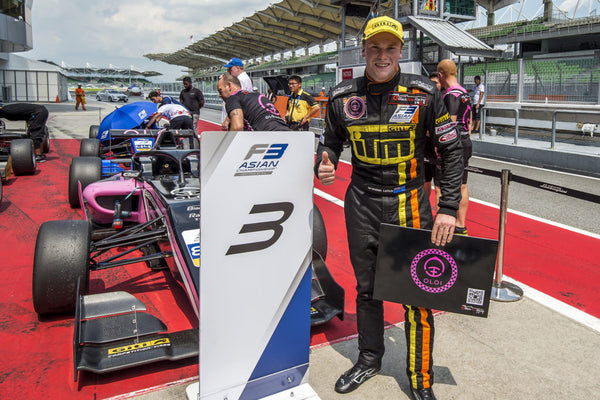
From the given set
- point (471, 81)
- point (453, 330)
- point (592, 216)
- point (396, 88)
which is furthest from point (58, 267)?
point (471, 81)

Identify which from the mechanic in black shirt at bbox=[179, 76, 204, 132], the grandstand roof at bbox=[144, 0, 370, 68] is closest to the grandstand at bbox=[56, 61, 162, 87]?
the grandstand roof at bbox=[144, 0, 370, 68]

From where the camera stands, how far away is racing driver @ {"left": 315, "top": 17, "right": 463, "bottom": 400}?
2414mm

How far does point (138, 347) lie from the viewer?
2.82 metres

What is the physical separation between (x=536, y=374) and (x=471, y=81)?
14754mm

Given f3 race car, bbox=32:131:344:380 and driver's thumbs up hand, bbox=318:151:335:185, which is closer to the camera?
driver's thumbs up hand, bbox=318:151:335:185

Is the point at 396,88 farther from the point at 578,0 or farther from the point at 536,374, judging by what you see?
the point at 578,0

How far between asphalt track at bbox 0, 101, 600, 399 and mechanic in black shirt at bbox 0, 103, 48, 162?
5.51 meters

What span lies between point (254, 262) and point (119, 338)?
4.00 feet

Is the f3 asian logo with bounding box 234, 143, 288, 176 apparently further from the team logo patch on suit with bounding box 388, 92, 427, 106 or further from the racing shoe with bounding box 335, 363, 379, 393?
the racing shoe with bounding box 335, 363, 379, 393

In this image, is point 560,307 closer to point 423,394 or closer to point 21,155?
point 423,394

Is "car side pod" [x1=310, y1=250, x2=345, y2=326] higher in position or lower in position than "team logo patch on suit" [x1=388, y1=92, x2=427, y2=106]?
lower

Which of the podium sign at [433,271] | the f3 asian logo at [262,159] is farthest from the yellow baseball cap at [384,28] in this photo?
the podium sign at [433,271]

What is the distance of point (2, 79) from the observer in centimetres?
4281

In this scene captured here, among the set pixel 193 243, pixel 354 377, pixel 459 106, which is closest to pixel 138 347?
pixel 193 243
